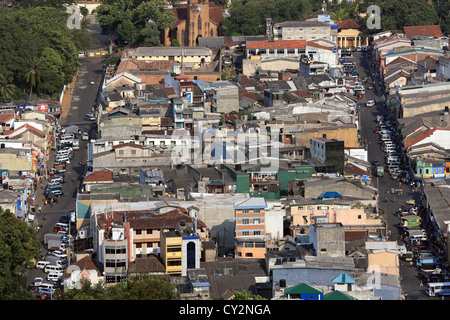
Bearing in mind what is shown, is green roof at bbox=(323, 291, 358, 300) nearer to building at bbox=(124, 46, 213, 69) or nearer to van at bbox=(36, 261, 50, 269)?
van at bbox=(36, 261, 50, 269)

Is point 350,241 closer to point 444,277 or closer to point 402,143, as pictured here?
point 444,277

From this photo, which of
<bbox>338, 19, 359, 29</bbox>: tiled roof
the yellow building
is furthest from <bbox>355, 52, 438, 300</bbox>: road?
<bbox>338, 19, 359, 29</bbox>: tiled roof

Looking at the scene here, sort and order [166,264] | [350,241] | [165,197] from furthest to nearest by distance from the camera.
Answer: [165,197] → [350,241] → [166,264]

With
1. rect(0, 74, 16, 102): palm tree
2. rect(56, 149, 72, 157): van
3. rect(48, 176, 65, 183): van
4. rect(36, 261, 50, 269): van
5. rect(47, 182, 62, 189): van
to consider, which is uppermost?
rect(0, 74, 16, 102): palm tree

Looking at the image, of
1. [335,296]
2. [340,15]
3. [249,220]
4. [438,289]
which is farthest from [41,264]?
[340,15]

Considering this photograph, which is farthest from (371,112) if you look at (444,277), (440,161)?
(444,277)

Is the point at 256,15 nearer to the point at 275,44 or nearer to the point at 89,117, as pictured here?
the point at 275,44
